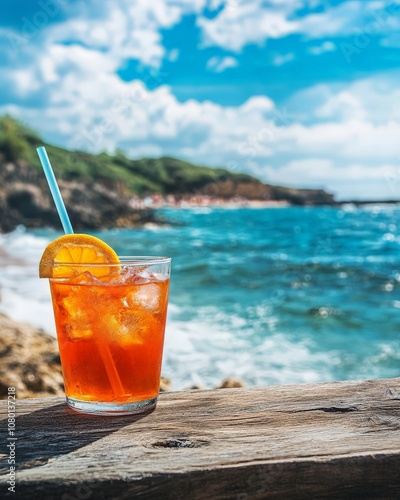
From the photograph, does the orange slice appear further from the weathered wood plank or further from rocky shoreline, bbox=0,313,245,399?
rocky shoreline, bbox=0,313,245,399

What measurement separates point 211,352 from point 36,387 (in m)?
3.08

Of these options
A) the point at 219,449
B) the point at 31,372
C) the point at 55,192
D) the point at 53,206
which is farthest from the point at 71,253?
the point at 53,206

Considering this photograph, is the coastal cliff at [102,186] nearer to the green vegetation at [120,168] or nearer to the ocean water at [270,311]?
the green vegetation at [120,168]

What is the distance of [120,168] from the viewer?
4334 centimetres

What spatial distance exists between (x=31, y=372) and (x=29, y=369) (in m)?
0.05

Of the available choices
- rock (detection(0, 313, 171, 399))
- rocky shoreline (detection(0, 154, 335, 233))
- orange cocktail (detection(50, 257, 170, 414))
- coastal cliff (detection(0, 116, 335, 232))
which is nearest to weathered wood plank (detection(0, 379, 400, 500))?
orange cocktail (detection(50, 257, 170, 414))

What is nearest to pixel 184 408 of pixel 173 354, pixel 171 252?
pixel 173 354

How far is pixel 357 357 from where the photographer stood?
7.71 m

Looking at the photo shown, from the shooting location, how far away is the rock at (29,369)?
4297mm

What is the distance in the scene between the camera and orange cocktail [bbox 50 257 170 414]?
1266 mm

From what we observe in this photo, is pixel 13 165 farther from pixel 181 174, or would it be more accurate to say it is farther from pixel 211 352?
pixel 211 352

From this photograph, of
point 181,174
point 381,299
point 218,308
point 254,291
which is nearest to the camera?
point 218,308

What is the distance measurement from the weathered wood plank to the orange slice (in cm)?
27

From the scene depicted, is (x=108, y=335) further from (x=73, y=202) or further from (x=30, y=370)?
(x=73, y=202)
